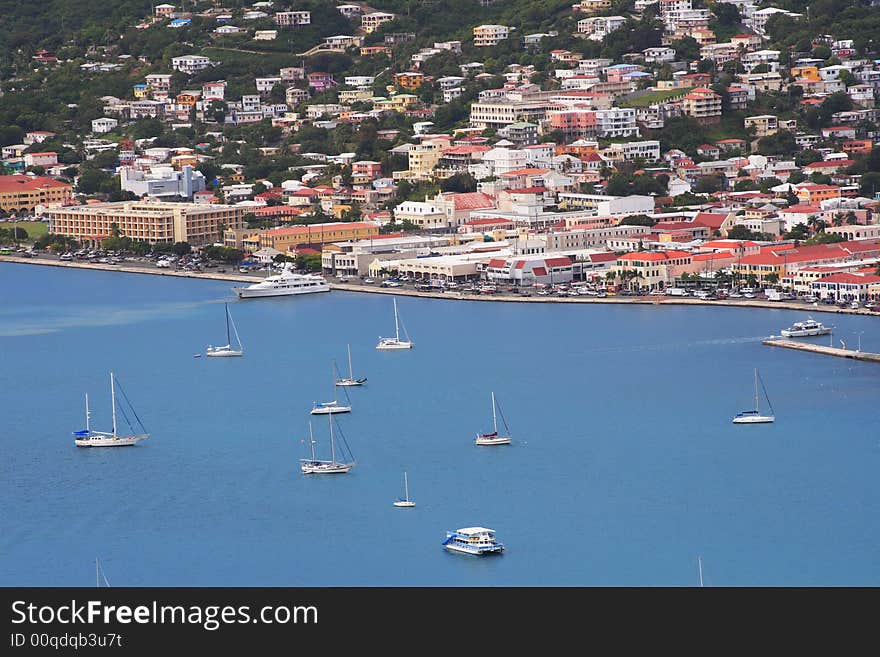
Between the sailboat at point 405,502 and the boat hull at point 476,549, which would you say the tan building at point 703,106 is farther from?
the boat hull at point 476,549

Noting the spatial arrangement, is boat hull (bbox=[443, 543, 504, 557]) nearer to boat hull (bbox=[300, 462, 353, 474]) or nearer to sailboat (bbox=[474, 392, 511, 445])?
boat hull (bbox=[300, 462, 353, 474])

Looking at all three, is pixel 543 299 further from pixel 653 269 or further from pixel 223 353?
pixel 223 353

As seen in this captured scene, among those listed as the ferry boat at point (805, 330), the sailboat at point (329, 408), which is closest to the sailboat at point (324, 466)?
the sailboat at point (329, 408)

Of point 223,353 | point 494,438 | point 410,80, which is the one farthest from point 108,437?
point 410,80

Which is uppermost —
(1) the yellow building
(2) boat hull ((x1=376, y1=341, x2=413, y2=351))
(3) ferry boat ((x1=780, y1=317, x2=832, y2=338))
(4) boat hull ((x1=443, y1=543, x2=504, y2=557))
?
(1) the yellow building

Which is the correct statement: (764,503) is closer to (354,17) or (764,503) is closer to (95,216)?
(95,216)

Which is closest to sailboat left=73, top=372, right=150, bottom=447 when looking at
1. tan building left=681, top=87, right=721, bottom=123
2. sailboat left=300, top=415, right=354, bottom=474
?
sailboat left=300, top=415, right=354, bottom=474

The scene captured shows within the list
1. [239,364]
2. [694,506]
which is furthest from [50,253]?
[694,506]

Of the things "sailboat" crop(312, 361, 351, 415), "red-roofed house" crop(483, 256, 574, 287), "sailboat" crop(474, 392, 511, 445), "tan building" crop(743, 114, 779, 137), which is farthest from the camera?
"tan building" crop(743, 114, 779, 137)
